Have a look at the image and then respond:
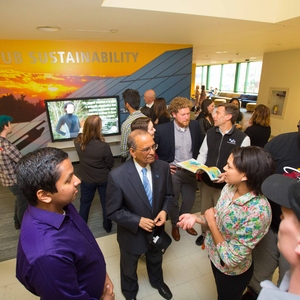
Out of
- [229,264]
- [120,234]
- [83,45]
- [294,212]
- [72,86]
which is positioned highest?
[83,45]

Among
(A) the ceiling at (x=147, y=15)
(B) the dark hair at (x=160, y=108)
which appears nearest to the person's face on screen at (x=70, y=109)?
(A) the ceiling at (x=147, y=15)

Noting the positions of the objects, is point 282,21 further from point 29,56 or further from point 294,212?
point 29,56

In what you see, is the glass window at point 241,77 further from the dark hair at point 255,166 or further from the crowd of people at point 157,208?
the dark hair at point 255,166

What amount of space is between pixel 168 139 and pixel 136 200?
1163 millimetres

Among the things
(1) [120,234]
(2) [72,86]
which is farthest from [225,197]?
(2) [72,86]

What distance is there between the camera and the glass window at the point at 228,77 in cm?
1591

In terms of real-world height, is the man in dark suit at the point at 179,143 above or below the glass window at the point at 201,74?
below

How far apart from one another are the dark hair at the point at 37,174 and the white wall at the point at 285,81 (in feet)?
24.6

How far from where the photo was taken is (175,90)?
5.50 m

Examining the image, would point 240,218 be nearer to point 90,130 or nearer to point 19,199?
point 90,130

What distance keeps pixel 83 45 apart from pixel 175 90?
98.3 inches

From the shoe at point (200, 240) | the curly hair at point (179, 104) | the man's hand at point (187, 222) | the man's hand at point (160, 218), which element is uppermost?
the curly hair at point (179, 104)

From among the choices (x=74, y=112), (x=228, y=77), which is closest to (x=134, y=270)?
(x=74, y=112)

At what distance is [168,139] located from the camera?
2.57m
